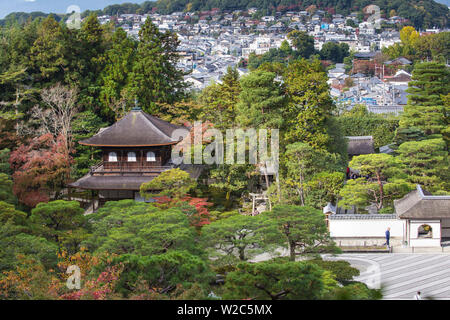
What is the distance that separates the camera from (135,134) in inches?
872

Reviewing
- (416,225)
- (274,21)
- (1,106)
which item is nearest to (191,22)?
(274,21)

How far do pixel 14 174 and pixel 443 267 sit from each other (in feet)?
51.0

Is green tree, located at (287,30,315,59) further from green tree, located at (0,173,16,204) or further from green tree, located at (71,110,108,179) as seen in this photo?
green tree, located at (0,173,16,204)

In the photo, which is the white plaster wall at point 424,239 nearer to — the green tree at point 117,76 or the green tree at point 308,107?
the green tree at point 308,107

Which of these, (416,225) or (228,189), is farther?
(228,189)

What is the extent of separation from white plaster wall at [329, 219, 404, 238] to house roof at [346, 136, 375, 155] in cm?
1186

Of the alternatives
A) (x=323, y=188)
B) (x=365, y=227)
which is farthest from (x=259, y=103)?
(x=365, y=227)

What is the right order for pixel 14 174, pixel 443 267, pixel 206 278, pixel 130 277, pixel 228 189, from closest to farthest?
pixel 130 277, pixel 206 278, pixel 443 267, pixel 14 174, pixel 228 189

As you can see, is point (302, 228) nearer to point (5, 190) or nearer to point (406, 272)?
point (406, 272)

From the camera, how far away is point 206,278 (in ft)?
30.7

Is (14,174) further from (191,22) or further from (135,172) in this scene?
(191,22)

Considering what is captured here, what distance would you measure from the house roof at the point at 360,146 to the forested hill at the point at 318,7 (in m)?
102

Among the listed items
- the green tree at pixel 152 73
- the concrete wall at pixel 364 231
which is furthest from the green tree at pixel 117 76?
the concrete wall at pixel 364 231

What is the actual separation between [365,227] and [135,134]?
32.5 feet
